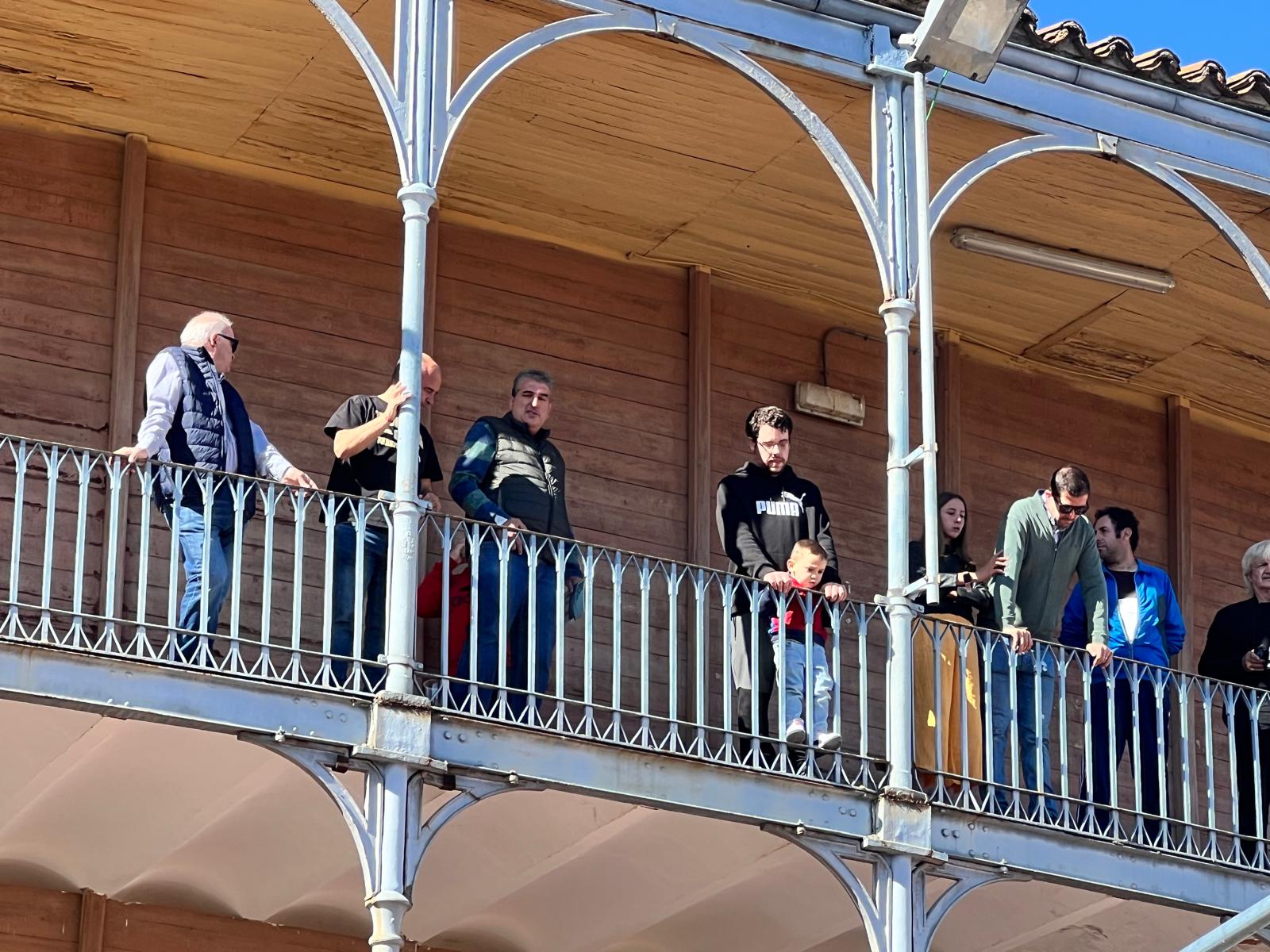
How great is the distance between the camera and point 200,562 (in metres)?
10.8

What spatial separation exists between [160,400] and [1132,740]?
4.83 meters

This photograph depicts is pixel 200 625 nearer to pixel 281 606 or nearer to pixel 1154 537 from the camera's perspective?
pixel 281 606

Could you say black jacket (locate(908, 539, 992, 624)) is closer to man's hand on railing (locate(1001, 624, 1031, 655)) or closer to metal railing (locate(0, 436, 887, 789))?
man's hand on railing (locate(1001, 624, 1031, 655))

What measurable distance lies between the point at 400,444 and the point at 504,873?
2332mm

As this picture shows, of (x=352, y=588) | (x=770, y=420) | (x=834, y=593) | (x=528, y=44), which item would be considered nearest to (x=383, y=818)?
(x=352, y=588)

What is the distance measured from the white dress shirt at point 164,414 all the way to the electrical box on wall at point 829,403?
430cm

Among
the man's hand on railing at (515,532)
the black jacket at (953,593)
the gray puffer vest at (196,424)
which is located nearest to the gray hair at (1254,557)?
the black jacket at (953,593)

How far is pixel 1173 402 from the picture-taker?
1641 cm

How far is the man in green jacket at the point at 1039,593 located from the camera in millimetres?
12609

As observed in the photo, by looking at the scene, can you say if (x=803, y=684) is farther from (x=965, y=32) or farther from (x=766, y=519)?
(x=965, y=32)

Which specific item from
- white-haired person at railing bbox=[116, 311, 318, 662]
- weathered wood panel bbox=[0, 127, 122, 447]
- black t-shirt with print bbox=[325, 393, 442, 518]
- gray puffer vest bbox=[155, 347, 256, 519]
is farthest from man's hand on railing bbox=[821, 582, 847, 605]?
weathered wood panel bbox=[0, 127, 122, 447]

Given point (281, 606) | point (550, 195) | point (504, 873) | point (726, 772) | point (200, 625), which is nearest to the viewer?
Answer: point (200, 625)

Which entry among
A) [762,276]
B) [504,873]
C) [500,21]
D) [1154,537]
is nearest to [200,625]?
[504,873]

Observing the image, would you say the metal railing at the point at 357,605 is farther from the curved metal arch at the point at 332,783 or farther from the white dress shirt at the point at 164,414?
the curved metal arch at the point at 332,783
